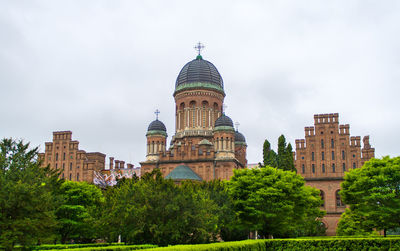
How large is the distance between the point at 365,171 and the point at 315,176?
20950 mm

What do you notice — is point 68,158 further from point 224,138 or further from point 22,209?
point 22,209

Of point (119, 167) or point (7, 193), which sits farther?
point (119, 167)

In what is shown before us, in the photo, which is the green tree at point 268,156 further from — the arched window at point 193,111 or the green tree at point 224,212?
the arched window at point 193,111

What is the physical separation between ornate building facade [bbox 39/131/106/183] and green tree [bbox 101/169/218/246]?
3687 cm

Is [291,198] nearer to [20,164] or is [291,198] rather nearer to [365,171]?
[365,171]

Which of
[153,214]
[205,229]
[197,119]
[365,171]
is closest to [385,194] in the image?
[365,171]

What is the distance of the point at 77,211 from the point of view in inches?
1773

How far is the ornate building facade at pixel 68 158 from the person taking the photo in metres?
68.9

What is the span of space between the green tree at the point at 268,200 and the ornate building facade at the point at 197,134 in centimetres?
2023

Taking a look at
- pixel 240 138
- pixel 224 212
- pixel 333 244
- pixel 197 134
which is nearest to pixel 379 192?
pixel 333 244

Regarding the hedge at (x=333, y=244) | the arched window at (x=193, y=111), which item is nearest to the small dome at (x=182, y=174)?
the arched window at (x=193, y=111)

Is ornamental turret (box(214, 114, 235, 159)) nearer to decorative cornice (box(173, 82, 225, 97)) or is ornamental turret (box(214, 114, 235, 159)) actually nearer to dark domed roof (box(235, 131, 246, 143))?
decorative cornice (box(173, 82, 225, 97))

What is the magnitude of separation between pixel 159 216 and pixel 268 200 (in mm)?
13362

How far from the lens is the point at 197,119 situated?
245 ft
